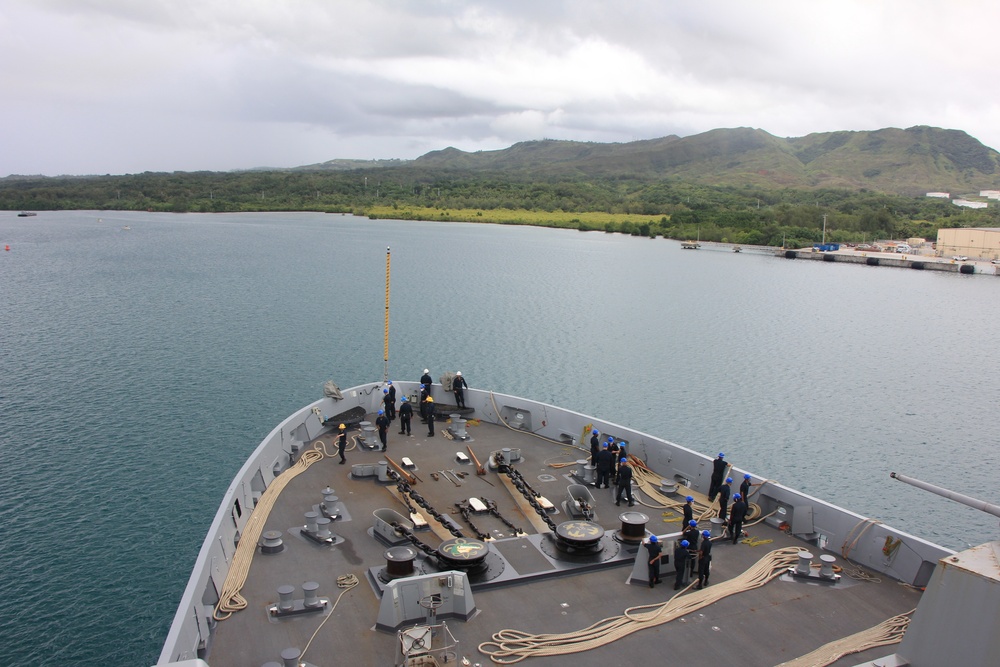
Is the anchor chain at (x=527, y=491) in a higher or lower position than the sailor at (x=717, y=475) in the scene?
lower

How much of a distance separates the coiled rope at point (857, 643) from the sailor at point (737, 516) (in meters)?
2.39

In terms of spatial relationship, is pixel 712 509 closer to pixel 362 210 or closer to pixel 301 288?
pixel 301 288

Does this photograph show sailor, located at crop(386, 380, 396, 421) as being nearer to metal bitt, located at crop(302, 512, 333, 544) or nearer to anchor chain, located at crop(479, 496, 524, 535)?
anchor chain, located at crop(479, 496, 524, 535)

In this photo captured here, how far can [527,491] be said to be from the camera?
12234mm

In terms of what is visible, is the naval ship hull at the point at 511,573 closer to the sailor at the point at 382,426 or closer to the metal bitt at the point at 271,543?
the metal bitt at the point at 271,543

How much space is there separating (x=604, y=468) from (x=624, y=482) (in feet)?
2.63

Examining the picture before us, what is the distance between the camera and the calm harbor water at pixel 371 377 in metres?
16.2

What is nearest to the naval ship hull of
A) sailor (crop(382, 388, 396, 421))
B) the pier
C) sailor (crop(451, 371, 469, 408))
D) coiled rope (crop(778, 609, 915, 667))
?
coiled rope (crop(778, 609, 915, 667))

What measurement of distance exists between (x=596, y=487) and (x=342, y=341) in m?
26.6

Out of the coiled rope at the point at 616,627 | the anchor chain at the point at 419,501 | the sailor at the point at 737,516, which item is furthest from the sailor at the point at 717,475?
the anchor chain at the point at 419,501

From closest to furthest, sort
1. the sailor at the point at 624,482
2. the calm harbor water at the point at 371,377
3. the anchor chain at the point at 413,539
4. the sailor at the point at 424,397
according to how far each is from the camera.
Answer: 1. the anchor chain at the point at 413,539
2. the sailor at the point at 624,482
3. the sailor at the point at 424,397
4. the calm harbor water at the point at 371,377

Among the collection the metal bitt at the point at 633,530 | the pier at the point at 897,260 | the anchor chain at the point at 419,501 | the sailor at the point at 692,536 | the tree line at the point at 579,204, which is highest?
the tree line at the point at 579,204

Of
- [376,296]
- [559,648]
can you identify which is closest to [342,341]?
[376,296]

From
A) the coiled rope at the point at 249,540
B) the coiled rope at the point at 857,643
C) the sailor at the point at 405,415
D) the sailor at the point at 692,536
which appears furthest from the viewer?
the sailor at the point at 405,415
